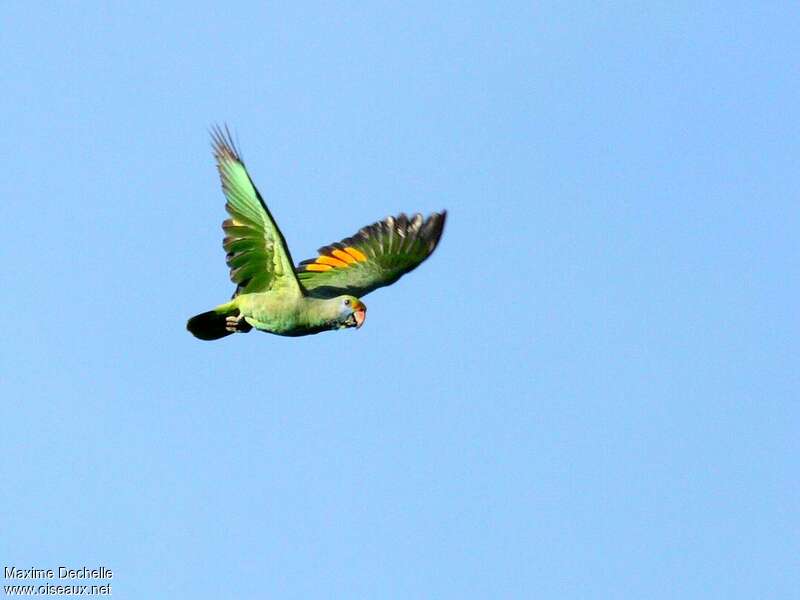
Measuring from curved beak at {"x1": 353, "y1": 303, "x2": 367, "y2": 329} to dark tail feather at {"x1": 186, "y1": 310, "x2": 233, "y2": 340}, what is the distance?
2.00 meters

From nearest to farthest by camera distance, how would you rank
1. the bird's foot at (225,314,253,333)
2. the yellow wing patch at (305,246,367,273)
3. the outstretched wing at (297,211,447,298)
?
the bird's foot at (225,314,253,333) → the outstretched wing at (297,211,447,298) → the yellow wing patch at (305,246,367,273)

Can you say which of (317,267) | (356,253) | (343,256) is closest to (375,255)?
(356,253)

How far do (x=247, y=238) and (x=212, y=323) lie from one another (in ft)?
4.24

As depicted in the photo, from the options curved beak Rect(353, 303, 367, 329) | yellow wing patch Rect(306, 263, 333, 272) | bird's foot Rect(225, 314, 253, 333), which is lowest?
curved beak Rect(353, 303, 367, 329)

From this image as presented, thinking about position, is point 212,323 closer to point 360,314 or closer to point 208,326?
point 208,326

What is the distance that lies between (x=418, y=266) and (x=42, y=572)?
20.7ft

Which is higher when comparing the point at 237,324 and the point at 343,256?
the point at 343,256

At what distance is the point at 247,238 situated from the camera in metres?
17.5

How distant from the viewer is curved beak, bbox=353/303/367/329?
1692cm

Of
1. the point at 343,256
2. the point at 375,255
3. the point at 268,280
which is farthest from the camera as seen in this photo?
the point at 343,256

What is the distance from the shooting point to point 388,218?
19969 mm

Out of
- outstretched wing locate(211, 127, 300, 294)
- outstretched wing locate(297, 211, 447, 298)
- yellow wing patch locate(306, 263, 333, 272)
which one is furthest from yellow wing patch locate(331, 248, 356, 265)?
outstretched wing locate(211, 127, 300, 294)

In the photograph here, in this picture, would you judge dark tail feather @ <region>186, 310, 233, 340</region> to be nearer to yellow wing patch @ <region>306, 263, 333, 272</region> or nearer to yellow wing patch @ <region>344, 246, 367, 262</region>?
yellow wing patch @ <region>306, 263, 333, 272</region>

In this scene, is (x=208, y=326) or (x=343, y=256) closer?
(x=208, y=326)
